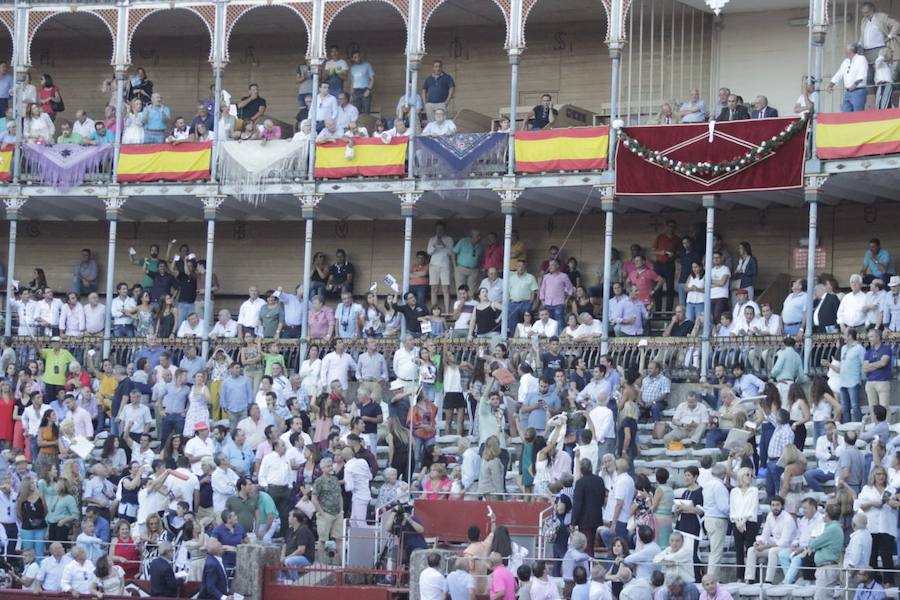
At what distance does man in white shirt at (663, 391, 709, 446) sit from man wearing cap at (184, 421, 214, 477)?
6665mm

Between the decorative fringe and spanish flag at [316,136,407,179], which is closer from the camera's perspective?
spanish flag at [316,136,407,179]

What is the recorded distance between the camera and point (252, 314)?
35656 mm

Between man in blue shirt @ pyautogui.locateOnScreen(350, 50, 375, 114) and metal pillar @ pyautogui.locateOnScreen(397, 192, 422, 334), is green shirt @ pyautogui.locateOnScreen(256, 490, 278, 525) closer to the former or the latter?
metal pillar @ pyautogui.locateOnScreen(397, 192, 422, 334)

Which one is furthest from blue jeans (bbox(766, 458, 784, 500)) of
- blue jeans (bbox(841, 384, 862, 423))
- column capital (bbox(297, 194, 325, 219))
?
column capital (bbox(297, 194, 325, 219))

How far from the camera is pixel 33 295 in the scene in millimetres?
37188

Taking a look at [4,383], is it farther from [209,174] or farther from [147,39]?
[147,39]

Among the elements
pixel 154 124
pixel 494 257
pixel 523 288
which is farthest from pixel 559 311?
pixel 154 124

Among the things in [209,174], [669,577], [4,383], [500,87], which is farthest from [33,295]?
[669,577]

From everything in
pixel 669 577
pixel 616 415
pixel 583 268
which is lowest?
pixel 669 577

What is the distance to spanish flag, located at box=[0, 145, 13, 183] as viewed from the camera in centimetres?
3766

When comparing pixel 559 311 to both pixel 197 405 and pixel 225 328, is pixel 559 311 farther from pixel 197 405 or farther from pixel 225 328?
pixel 197 405

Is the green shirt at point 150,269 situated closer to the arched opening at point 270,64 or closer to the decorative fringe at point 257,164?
the decorative fringe at point 257,164

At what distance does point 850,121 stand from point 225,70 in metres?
14.9

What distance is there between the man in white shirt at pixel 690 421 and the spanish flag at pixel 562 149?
674 cm
